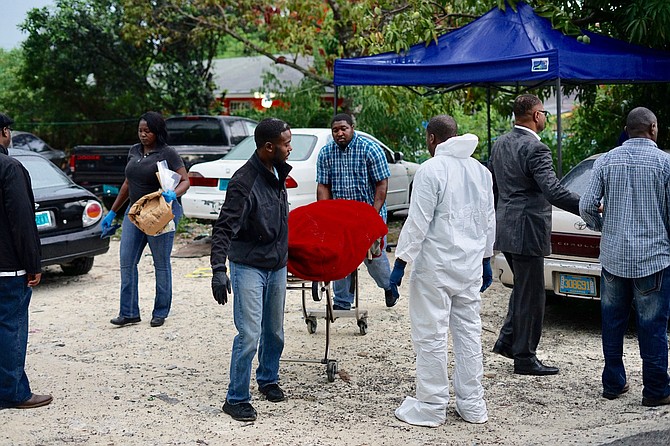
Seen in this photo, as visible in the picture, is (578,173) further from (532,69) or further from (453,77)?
(453,77)

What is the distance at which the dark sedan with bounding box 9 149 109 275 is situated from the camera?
9664mm

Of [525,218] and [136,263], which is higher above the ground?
[525,218]

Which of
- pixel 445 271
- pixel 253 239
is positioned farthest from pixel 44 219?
pixel 445 271

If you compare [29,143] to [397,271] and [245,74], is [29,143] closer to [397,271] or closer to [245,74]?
[245,74]

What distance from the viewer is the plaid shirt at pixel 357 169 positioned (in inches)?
313

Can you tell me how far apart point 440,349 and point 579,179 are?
10.8 feet

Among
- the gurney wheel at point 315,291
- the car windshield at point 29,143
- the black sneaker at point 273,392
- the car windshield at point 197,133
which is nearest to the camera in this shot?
the black sneaker at point 273,392

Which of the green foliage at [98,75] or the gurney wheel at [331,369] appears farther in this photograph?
the green foliage at [98,75]

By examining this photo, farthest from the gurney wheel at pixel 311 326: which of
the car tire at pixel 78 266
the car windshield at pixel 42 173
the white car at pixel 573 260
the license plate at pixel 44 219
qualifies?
the car tire at pixel 78 266

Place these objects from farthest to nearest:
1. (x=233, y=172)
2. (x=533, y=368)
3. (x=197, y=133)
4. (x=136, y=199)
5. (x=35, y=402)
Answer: (x=197, y=133)
(x=233, y=172)
(x=136, y=199)
(x=533, y=368)
(x=35, y=402)

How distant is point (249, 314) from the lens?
18.1 ft

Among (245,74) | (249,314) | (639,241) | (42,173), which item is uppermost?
(245,74)

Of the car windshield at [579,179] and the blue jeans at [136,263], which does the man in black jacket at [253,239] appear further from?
the car windshield at [579,179]

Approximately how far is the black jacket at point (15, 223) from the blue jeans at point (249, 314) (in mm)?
1275
